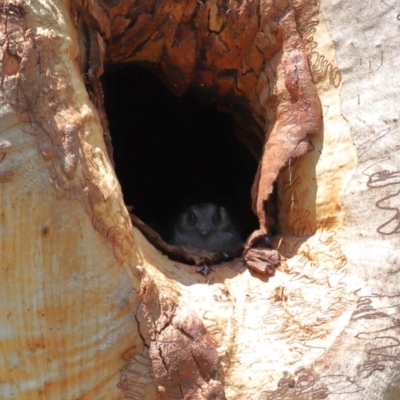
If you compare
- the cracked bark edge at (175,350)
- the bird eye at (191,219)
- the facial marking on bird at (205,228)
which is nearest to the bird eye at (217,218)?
the facial marking on bird at (205,228)

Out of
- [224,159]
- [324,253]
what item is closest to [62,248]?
[324,253]

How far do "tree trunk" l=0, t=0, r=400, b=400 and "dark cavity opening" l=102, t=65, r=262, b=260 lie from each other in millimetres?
703

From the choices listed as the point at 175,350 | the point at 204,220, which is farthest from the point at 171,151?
the point at 175,350

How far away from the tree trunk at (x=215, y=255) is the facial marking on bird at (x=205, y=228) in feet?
5.38

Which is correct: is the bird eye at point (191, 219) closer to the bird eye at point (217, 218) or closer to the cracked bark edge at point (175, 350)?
the bird eye at point (217, 218)

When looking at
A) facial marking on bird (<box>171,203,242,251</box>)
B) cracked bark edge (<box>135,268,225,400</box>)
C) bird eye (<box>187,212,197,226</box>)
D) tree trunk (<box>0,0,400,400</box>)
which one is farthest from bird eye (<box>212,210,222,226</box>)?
cracked bark edge (<box>135,268,225,400</box>)

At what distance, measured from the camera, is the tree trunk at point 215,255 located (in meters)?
1.42

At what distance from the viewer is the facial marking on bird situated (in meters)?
3.76

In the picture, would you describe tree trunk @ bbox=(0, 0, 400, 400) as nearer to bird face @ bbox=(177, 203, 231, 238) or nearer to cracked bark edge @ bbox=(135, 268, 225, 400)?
cracked bark edge @ bbox=(135, 268, 225, 400)

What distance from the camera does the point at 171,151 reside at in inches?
138

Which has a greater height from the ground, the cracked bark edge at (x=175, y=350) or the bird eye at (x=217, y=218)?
the bird eye at (x=217, y=218)

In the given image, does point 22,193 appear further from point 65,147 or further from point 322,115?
point 322,115

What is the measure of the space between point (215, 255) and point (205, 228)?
70.5 inches

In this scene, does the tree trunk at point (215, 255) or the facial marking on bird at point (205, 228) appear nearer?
the tree trunk at point (215, 255)
